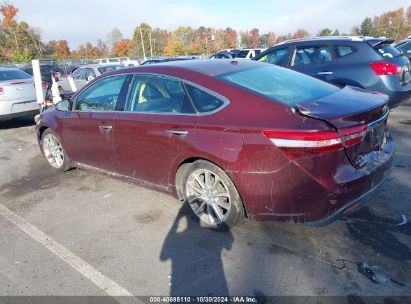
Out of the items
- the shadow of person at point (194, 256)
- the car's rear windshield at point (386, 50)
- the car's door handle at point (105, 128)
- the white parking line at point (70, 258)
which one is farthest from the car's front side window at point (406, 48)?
the white parking line at point (70, 258)

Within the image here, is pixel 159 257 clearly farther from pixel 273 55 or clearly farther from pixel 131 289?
pixel 273 55

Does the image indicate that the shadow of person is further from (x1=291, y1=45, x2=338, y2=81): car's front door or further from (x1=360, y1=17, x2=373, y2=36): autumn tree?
(x1=360, y1=17, x2=373, y2=36): autumn tree

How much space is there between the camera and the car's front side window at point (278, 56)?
7.73 meters

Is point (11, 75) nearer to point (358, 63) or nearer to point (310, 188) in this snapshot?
point (358, 63)

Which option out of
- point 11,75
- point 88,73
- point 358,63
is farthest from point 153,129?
point 88,73

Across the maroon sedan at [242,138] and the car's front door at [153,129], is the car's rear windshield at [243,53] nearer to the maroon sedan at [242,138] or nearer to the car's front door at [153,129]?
the maroon sedan at [242,138]

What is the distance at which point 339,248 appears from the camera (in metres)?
3.22

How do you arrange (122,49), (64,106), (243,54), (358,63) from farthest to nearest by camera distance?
(122,49) < (243,54) < (358,63) < (64,106)

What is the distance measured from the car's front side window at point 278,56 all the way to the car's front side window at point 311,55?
21cm

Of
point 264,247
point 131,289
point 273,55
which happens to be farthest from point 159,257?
point 273,55

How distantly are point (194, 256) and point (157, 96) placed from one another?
1728 millimetres

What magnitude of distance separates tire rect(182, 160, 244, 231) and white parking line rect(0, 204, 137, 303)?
3.67 ft

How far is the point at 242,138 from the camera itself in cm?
315

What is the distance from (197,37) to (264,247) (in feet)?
260
